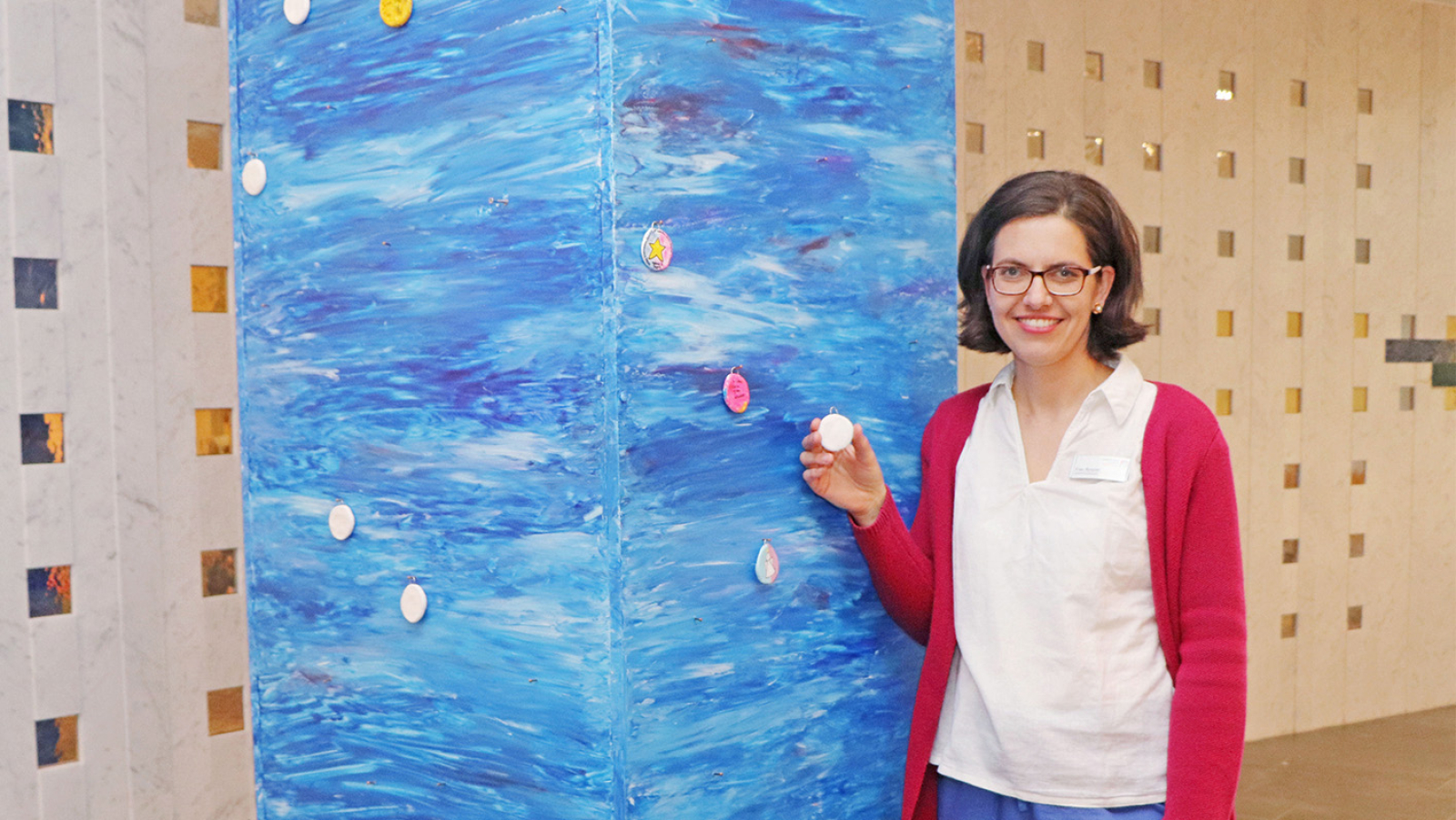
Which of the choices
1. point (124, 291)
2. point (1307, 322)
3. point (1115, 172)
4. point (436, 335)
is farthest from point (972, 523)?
point (1307, 322)

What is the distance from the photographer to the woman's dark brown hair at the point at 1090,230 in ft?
5.57

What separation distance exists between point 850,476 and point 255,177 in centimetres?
112

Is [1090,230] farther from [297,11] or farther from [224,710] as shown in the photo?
[224,710]

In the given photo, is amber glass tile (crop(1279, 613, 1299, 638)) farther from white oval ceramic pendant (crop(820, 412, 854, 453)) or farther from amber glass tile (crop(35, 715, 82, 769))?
amber glass tile (crop(35, 715, 82, 769))

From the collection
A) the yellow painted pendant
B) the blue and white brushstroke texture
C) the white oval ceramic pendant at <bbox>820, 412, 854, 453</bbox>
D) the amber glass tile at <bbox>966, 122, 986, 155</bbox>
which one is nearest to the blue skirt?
the blue and white brushstroke texture

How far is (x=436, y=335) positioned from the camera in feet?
6.05

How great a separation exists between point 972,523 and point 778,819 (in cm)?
54

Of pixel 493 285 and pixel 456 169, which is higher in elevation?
pixel 456 169

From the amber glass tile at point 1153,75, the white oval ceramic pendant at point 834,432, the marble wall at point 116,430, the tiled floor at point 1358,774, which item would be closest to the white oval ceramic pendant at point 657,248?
the white oval ceramic pendant at point 834,432

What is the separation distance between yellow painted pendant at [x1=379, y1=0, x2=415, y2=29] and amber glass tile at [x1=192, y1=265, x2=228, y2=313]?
1456 millimetres

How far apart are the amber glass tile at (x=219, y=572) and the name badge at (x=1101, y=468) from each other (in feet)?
7.49

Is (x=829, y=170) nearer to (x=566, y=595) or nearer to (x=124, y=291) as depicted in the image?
(x=566, y=595)

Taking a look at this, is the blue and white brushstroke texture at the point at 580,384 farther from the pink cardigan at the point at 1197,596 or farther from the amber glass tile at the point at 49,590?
the amber glass tile at the point at 49,590

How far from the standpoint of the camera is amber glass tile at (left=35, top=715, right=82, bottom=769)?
9.45ft
